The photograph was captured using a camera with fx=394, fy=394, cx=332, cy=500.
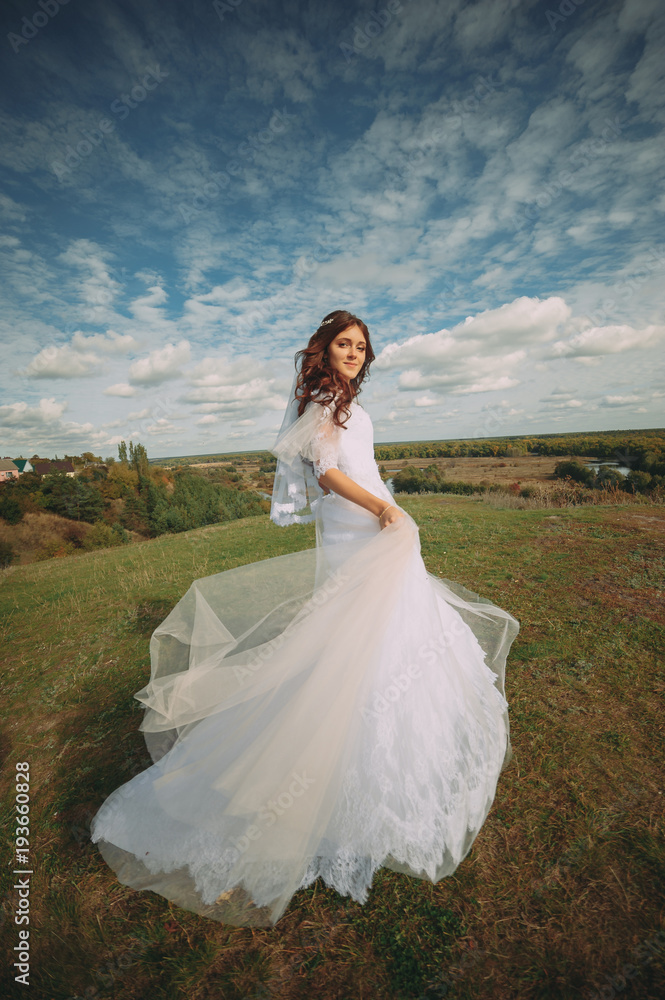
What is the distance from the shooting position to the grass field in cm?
164

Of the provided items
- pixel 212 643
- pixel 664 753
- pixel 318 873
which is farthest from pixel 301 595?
pixel 664 753

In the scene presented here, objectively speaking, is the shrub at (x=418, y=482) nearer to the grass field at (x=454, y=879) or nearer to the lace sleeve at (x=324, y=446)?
the grass field at (x=454, y=879)

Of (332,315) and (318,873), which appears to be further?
(332,315)

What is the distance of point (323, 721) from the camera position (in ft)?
6.63

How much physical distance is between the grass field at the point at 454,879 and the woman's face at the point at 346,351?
2.91 m

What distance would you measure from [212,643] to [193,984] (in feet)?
5.08

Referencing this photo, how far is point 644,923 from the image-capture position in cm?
171

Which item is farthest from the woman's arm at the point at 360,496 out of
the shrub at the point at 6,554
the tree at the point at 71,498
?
the tree at the point at 71,498

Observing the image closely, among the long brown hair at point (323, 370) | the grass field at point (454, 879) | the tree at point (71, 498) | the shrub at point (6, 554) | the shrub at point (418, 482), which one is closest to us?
the grass field at point (454, 879)

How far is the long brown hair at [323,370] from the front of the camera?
2674mm

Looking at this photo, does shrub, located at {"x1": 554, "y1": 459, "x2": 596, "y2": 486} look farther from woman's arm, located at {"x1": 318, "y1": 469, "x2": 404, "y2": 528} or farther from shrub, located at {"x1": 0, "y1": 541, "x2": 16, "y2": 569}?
shrub, located at {"x1": 0, "y1": 541, "x2": 16, "y2": 569}

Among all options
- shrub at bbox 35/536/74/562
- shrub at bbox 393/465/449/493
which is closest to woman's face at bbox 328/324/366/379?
shrub at bbox 393/465/449/493

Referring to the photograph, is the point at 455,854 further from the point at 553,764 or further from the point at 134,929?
the point at 134,929

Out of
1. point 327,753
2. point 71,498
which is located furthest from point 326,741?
point 71,498
